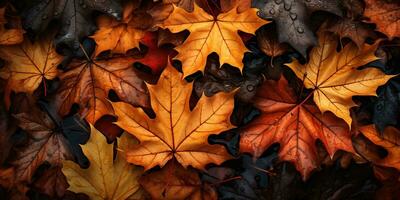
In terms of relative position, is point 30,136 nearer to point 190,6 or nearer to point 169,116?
point 169,116

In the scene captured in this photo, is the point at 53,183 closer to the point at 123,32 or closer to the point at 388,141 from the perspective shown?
the point at 123,32

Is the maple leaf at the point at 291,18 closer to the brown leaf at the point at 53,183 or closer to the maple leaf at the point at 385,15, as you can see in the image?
the maple leaf at the point at 385,15

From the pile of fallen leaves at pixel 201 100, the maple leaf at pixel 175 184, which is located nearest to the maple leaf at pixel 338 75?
the pile of fallen leaves at pixel 201 100

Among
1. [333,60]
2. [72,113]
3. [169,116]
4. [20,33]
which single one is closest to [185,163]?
[169,116]

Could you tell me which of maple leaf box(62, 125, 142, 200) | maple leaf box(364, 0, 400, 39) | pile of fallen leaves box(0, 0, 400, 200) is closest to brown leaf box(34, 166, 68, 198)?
pile of fallen leaves box(0, 0, 400, 200)

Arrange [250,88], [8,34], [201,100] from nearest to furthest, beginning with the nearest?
[201,100]
[250,88]
[8,34]

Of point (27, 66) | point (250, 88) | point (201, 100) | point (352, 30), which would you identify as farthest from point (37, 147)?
point (352, 30)
